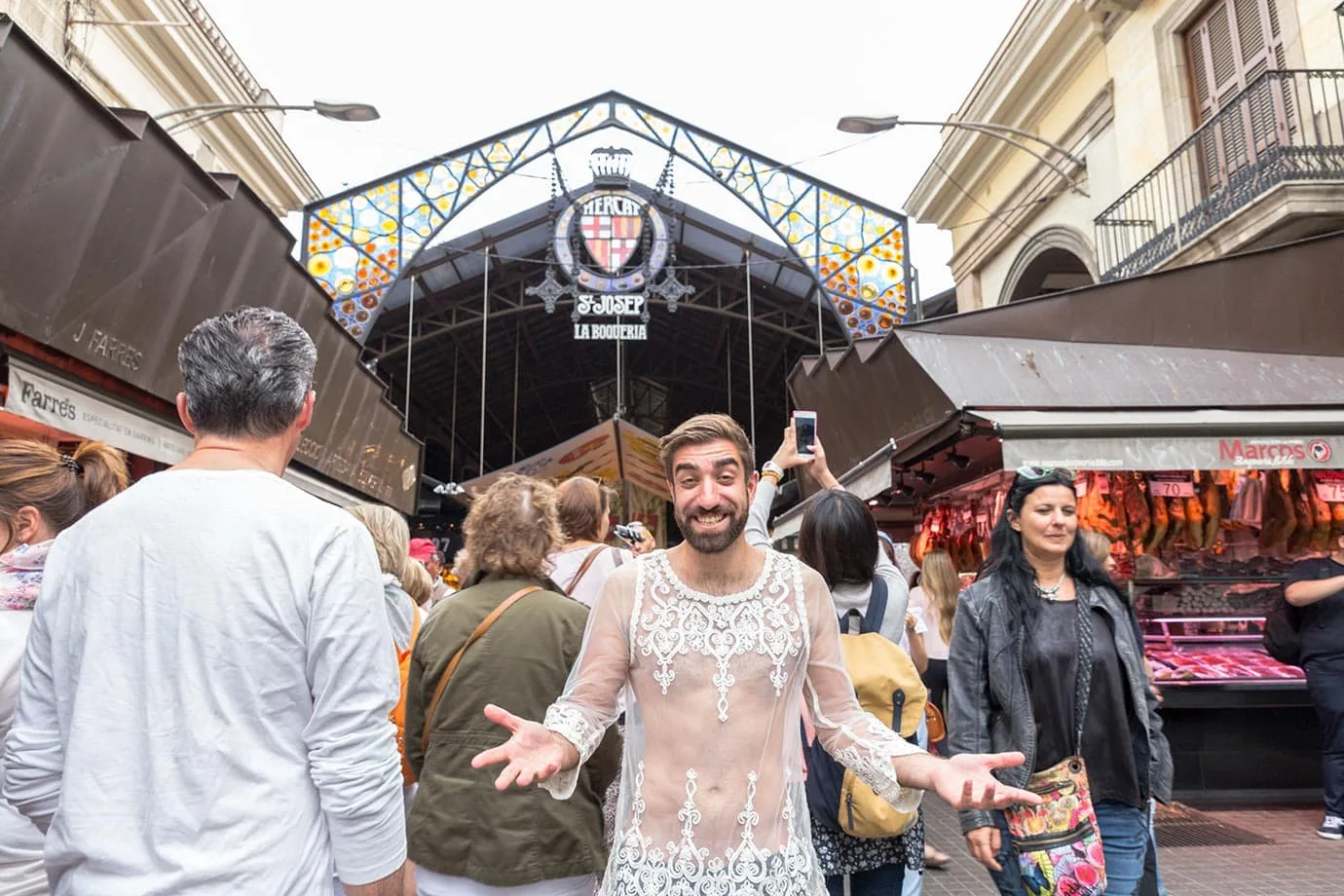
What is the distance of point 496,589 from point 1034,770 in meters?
1.75

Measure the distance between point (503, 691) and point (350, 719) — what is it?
3.53 feet

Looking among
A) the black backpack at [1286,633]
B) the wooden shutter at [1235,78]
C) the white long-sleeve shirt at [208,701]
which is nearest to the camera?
the white long-sleeve shirt at [208,701]

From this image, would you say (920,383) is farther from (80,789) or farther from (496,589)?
(80,789)

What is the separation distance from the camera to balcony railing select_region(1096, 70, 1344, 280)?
7.59 meters

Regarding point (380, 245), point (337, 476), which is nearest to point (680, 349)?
point (380, 245)

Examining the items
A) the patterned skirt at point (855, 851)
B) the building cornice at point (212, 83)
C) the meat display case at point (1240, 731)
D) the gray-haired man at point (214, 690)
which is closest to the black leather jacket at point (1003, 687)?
the patterned skirt at point (855, 851)

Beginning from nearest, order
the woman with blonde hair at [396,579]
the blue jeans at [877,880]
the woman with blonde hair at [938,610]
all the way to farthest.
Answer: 1. the blue jeans at [877,880]
2. the woman with blonde hair at [396,579]
3. the woman with blonde hair at [938,610]

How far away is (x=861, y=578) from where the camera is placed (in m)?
2.90

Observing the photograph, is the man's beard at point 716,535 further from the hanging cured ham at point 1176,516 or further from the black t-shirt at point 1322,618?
the hanging cured ham at point 1176,516

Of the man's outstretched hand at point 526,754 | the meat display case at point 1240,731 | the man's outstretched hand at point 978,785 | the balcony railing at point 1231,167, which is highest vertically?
the balcony railing at point 1231,167

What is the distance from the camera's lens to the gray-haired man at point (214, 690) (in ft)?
4.98

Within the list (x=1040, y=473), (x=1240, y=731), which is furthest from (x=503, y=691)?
(x=1240, y=731)

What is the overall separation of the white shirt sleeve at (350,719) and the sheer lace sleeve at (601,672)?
0.40 meters

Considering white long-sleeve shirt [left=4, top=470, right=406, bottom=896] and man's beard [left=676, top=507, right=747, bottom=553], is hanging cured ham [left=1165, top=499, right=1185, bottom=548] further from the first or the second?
white long-sleeve shirt [left=4, top=470, right=406, bottom=896]
